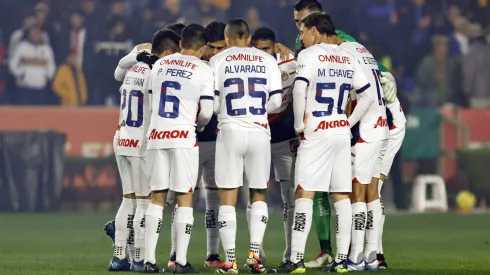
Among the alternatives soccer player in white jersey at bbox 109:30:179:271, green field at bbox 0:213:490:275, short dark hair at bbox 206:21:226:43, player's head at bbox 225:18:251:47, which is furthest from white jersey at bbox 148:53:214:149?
green field at bbox 0:213:490:275

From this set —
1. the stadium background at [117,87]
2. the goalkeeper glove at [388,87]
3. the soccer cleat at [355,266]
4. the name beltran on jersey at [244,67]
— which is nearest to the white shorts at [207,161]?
the name beltran on jersey at [244,67]

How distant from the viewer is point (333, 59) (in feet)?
42.1

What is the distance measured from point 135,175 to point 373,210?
8.56 ft

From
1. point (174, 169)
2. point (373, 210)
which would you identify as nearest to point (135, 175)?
point (174, 169)

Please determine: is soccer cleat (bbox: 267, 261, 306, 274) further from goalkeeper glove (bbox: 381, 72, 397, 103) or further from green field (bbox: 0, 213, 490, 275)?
goalkeeper glove (bbox: 381, 72, 397, 103)

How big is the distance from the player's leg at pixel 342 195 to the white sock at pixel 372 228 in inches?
29.7

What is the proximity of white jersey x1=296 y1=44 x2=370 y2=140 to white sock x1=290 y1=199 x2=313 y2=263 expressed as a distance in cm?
68

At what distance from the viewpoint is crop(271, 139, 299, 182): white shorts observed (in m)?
14.0

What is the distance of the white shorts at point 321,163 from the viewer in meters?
12.8

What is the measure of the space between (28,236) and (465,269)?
322 inches

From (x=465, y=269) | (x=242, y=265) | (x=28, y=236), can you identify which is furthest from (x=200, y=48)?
(x=28, y=236)

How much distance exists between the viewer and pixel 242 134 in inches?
502

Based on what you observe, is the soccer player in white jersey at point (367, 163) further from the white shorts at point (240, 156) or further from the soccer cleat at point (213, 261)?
the soccer cleat at point (213, 261)

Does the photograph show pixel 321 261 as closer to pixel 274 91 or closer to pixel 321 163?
pixel 321 163
